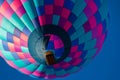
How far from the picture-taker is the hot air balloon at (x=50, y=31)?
10.9 meters

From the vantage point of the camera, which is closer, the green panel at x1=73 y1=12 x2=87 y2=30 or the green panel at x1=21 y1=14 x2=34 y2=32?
the green panel at x1=21 y1=14 x2=34 y2=32

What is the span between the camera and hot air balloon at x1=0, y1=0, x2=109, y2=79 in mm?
10852

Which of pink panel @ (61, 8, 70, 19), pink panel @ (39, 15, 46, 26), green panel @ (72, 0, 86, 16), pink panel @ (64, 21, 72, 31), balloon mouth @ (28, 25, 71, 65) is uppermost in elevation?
green panel @ (72, 0, 86, 16)

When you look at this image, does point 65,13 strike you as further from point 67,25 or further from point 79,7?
point 79,7

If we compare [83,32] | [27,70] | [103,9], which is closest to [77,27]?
[83,32]

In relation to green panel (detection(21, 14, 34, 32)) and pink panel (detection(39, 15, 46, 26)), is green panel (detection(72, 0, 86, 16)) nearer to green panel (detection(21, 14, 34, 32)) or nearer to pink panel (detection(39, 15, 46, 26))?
pink panel (detection(39, 15, 46, 26))

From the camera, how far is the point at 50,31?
10.8m

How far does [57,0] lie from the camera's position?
35.7 feet

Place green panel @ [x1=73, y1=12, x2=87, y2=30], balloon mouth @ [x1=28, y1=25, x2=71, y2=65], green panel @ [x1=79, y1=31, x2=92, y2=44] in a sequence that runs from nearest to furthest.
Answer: balloon mouth @ [x1=28, y1=25, x2=71, y2=65] → green panel @ [x1=73, y1=12, x2=87, y2=30] → green panel @ [x1=79, y1=31, x2=92, y2=44]

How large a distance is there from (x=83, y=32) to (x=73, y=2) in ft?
2.28

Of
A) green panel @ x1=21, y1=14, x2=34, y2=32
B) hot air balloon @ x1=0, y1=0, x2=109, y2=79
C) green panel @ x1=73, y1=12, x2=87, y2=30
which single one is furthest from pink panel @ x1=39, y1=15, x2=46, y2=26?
green panel @ x1=73, y1=12, x2=87, y2=30

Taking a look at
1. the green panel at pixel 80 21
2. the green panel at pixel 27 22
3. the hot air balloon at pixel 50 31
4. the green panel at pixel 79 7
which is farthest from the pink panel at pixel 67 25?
the green panel at pixel 27 22

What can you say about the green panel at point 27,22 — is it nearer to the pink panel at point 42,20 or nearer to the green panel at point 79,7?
the pink panel at point 42,20

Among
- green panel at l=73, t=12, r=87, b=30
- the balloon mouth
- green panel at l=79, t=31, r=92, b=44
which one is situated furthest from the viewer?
green panel at l=79, t=31, r=92, b=44
